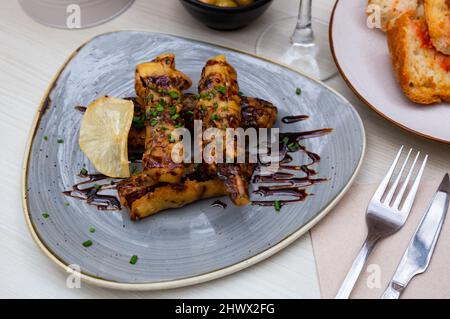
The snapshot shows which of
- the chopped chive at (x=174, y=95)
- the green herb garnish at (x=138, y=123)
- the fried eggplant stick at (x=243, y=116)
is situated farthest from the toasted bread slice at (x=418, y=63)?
the green herb garnish at (x=138, y=123)

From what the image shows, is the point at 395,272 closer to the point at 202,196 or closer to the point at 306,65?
the point at 202,196

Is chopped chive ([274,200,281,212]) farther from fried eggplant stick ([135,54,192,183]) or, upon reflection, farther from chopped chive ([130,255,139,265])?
chopped chive ([130,255,139,265])

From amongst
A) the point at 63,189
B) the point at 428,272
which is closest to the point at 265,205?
the point at 428,272

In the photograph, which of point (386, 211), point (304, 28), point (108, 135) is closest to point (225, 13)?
point (304, 28)

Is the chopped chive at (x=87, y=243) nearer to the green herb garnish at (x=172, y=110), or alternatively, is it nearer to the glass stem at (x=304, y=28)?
the green herb garnish at (x=172, y=110)

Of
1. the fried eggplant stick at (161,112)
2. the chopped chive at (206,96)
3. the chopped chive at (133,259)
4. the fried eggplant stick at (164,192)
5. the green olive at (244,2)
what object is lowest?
the chopped chive at (133,259)

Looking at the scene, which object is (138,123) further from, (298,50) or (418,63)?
(418,63)
